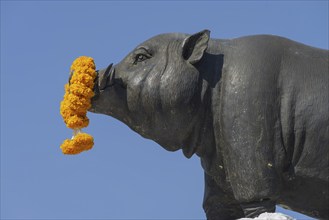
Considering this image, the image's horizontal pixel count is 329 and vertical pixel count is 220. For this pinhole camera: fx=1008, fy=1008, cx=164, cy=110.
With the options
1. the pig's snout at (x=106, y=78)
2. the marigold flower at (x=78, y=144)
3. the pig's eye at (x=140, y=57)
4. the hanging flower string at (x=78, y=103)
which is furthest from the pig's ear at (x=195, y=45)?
the marigold flower at (x=78, y=144)

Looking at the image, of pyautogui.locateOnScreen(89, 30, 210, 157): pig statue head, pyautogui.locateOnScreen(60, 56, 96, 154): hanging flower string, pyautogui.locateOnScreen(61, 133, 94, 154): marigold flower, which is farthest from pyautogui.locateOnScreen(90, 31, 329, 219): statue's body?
pyautogui.locateOnScreen(61, 133, 94, 154): marigold flower

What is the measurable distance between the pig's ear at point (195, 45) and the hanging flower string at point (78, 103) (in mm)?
819

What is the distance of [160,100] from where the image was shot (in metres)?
8.38

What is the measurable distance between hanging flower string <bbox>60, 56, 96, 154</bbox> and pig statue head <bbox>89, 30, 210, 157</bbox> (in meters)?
0.10

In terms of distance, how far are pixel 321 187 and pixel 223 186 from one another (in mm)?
924

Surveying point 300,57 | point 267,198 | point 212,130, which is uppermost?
point 300,57

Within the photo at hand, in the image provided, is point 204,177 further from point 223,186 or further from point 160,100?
point 160,100

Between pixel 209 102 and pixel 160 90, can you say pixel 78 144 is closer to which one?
pixel 160 90

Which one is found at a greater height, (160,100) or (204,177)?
(160,100)

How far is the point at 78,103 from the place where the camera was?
336 inches

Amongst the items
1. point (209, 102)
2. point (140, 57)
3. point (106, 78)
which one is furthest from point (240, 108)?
point (106, 78)

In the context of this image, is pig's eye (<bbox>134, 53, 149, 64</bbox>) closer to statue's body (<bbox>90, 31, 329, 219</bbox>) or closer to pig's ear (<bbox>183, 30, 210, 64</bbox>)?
statue's body (<bbox>90, 31, 329, 219</bbox>)

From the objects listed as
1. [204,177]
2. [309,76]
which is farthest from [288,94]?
[204,177]

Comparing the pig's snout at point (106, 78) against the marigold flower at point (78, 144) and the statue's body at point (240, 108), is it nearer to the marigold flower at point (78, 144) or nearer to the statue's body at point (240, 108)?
the statue's body at point (240, 108)
